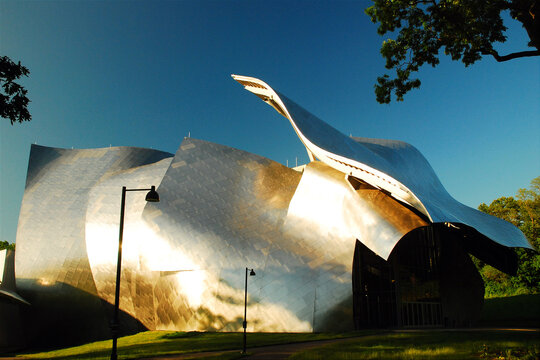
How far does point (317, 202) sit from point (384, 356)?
15.0 m

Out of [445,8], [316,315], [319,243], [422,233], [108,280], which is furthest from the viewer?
[422,233]

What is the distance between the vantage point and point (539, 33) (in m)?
13.4

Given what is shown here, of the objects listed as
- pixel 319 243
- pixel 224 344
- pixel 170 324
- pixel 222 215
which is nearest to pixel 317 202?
pixel 319 243

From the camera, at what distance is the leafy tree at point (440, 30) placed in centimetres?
1481

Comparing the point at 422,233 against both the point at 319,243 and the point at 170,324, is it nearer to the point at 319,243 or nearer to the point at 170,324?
the point at 319,243

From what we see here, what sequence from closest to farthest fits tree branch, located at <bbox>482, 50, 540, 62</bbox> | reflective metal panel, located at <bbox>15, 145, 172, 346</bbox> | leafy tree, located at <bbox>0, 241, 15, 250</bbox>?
tree branch, located at <bbox>482, 50, 540, 62</bbox> < reflective metal panel, located at <bbox>15, 145, 172, 346</bbox> < leafy tree, located at <bbox>0, 241, 15, 250</bbox>

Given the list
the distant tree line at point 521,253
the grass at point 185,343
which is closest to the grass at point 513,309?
the distant tree line at point 521,253

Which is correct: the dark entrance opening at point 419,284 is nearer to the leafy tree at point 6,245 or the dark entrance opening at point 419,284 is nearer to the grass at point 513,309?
the grass at point 513,309

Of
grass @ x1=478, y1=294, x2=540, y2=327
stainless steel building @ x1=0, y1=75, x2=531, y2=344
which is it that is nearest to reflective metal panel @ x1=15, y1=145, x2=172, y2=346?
stainless steel building @ x1=0, y1=75, x2=531, y2=344

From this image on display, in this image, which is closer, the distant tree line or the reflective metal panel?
the reflective metal panel

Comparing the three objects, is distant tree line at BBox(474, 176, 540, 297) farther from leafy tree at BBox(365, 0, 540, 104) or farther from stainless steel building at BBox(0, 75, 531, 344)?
leafy tree at BBox(365, 0, 540, 104)

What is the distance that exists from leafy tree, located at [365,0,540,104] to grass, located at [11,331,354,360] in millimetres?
12854

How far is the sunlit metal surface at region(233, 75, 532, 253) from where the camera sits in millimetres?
21406

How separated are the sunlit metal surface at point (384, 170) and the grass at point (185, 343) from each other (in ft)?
27.6
